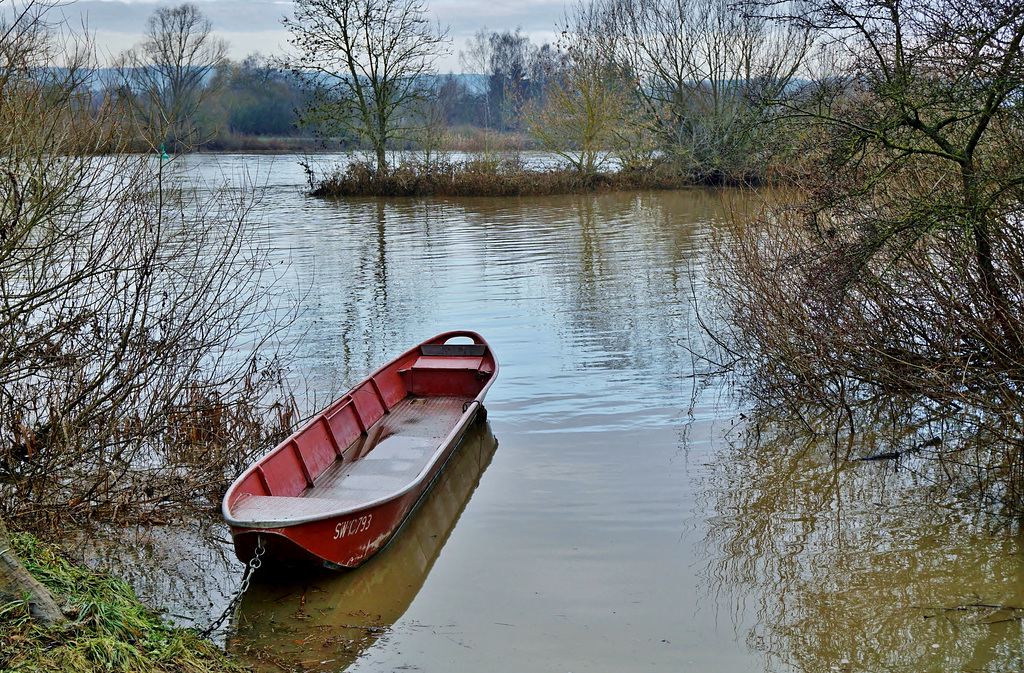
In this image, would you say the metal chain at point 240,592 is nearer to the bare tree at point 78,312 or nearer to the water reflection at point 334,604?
the water reflection at point 334,604

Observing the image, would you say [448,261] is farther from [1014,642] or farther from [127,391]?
[1014,642]

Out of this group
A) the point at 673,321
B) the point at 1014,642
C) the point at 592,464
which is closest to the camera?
the point at 1014,642

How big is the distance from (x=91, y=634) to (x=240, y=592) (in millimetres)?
1642

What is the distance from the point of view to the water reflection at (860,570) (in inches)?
209

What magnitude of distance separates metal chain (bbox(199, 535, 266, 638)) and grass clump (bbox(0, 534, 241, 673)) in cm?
17

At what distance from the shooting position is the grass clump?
4.11 m

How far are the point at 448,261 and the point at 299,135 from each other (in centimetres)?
3484

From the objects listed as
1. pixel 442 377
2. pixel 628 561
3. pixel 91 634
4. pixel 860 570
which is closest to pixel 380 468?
pixel 442 377

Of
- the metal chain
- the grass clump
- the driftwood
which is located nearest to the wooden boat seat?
the metal chain

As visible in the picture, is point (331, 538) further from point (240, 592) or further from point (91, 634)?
point (91, 634)

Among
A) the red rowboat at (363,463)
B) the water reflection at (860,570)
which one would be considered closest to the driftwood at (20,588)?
the red rowboat at (363,463)

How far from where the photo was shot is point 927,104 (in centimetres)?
657

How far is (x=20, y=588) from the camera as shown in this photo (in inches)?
169

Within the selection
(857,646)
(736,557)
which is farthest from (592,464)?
(857,646)
